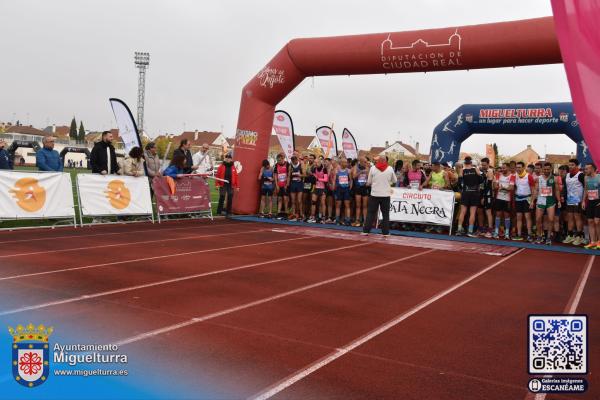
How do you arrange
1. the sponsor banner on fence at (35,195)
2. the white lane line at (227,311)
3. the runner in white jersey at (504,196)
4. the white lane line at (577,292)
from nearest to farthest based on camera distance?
the white lane line at (227,311) → the white lane line at (577,292) → the sponsor banner on fence at (35,195) → the runner in white jersey at (504,196)

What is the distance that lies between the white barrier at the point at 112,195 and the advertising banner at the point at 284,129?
7.63 m

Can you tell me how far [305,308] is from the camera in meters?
5.34

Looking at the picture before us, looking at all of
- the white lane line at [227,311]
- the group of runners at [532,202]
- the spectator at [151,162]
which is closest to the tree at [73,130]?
the spectator at [151,162]

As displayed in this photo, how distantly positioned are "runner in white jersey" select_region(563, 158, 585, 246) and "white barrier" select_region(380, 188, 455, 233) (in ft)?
9.01

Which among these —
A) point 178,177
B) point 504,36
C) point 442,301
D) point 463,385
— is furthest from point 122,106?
point 463,385

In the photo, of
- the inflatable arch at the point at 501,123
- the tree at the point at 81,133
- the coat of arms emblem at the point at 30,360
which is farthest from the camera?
the tree at the point at 81,133

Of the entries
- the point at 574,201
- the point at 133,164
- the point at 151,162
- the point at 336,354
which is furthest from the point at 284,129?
the point at 336,354

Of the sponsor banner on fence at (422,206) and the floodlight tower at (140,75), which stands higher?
the floodlight tower at (140,75)

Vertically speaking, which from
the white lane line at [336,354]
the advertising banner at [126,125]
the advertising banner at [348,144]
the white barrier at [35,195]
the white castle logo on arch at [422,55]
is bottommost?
the white lane line at [336,354]

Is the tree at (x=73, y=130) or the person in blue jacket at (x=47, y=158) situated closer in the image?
the person in blue jacket at (x=47, y=158)

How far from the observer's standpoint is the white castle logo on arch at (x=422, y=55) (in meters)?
12.3

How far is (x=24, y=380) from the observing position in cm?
320

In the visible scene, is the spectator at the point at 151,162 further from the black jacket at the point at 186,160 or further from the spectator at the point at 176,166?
the black jacket at the point at 186,160

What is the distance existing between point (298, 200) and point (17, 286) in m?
10.6
